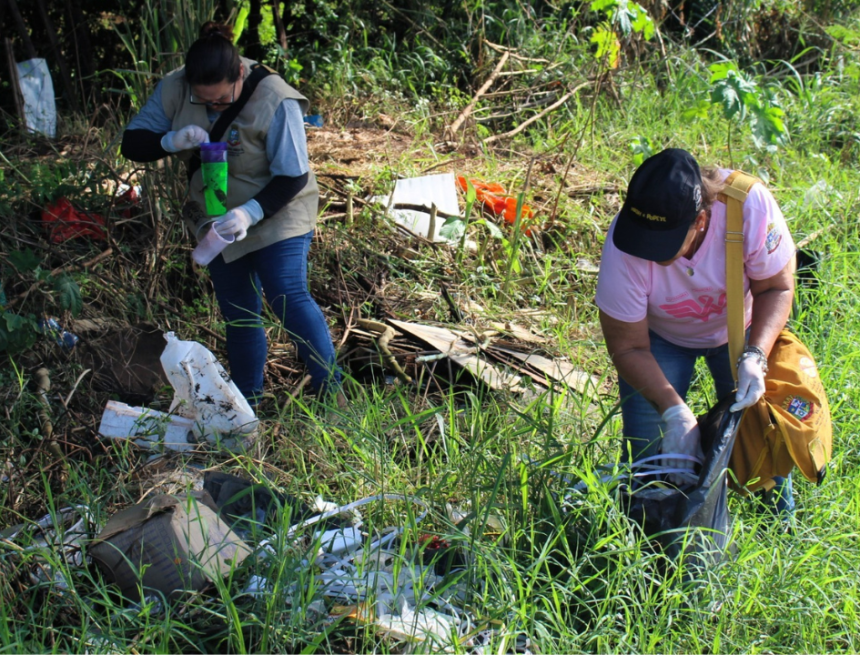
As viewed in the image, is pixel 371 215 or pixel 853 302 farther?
pixel 371 215

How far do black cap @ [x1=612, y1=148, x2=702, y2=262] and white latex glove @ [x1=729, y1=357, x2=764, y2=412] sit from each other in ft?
1.20

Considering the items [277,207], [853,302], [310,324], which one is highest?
[277,207]

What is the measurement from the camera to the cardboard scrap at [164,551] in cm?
215

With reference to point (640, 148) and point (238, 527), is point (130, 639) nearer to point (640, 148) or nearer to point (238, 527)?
point (238, 527)

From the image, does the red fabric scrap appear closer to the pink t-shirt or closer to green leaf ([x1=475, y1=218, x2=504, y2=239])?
green leaf ([x1=475, y1=218, x2=504, y2=239])

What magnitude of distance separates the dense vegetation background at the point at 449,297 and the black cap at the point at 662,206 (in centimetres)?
64

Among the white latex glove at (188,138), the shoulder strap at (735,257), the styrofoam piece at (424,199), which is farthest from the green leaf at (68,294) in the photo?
the shoulder strap at (735,257)

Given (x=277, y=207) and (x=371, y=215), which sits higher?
(x=277, y=207)

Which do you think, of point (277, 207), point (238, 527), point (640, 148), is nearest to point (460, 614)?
point (238, 527)

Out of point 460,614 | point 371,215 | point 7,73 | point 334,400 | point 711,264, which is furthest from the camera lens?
point 7,73

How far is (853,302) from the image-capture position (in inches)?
153

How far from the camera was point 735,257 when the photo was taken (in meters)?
2.26

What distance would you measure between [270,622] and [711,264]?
5.06 feet

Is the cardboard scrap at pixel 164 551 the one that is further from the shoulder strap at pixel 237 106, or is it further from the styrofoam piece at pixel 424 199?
the styrofoam piece at pixel 424 199
